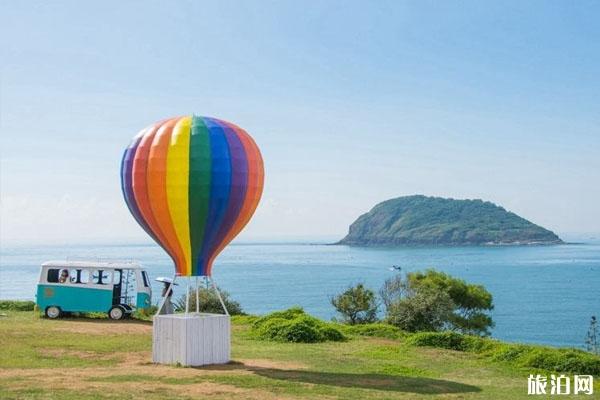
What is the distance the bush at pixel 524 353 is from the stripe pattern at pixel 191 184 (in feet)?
32.3

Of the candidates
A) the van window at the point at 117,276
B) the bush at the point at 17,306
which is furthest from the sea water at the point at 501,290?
the van window at the point at 117,276

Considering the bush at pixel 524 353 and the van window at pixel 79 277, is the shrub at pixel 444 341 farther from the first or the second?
the van window at pixel 79 277

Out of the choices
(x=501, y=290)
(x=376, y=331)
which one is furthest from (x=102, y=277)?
(x=501, y=290)

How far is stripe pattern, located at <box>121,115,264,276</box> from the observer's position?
61.1ft

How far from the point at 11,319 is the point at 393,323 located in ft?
58.4

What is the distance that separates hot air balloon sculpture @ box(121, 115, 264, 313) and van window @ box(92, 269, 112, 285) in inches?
463

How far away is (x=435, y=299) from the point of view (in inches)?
A: 1403

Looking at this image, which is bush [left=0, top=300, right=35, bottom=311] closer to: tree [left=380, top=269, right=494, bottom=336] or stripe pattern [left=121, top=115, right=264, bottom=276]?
tree [left=380, top=269, right=494, bottom=336]

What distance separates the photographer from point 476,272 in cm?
15162

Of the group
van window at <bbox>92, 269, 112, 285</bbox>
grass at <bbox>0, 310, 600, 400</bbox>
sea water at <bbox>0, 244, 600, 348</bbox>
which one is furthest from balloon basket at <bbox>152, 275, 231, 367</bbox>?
sea water at <bbox>0, 244, 600, 348</bbox>

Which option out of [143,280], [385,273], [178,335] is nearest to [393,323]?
[143,280]

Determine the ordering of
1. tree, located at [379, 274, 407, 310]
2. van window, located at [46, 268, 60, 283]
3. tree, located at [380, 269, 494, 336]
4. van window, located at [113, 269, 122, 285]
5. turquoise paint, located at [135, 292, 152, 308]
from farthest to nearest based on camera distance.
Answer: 1. tree, located at [379, 274, 407, 310]
2. tree, located at [380, 269, 494, 336]
3. turquoise paint, located at [135, 292, 152, 308]
4. van window, located at [46, 268, 60, 283]
5. van window, located at [113, 269, 122, 285]

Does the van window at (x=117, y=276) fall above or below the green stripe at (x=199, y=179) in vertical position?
below

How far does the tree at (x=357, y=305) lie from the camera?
4041 cm
